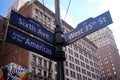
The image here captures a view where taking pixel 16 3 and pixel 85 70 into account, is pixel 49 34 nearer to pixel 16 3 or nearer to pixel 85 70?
pixel 85 70

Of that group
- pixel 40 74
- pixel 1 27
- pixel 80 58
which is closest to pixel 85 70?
pixel 80 58

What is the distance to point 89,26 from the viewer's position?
6762 mm

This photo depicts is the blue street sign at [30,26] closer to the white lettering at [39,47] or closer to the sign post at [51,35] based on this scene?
the sign post at [51,35]

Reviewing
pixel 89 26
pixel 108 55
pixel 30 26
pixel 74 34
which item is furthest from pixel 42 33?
pixel 108 55

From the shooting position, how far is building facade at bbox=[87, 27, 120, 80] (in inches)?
4110

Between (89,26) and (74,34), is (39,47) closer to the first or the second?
(74,34)

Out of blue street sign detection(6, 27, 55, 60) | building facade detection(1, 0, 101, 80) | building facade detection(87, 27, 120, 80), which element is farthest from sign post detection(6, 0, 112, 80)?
building facade detection(87, 27, 120, 80)

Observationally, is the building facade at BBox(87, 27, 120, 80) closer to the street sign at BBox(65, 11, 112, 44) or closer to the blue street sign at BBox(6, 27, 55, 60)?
the street sign at BBox(65, 11, 112, 44)

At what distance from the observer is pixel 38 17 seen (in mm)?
51500

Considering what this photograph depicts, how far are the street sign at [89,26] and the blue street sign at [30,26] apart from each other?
0.73 m

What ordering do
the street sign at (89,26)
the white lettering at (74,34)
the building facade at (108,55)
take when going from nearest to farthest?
the street sign at (89,26)
the white lettering at (74,34)
the building facade at (108,55)

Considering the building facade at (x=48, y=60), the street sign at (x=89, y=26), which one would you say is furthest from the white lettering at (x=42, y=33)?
the building facade at (x=48, y=60)

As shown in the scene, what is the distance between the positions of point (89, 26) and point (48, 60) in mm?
41309

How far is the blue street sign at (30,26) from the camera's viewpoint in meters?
6.12
